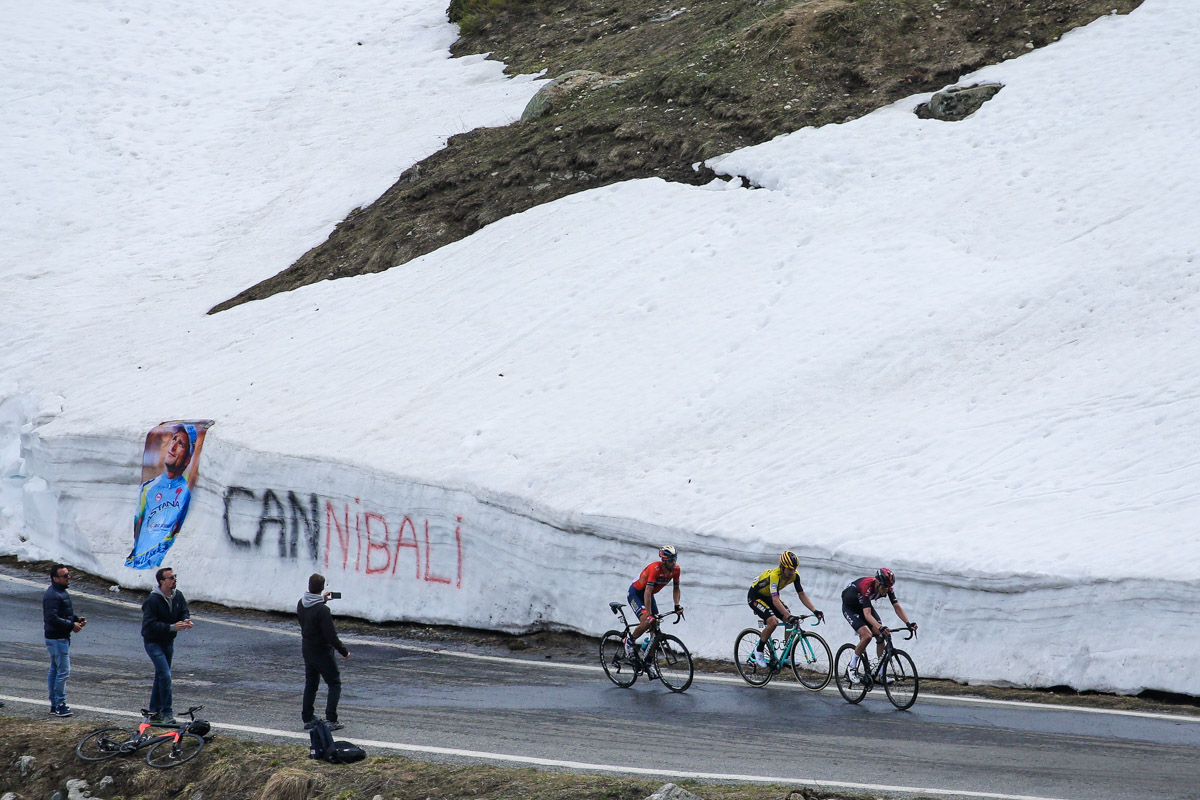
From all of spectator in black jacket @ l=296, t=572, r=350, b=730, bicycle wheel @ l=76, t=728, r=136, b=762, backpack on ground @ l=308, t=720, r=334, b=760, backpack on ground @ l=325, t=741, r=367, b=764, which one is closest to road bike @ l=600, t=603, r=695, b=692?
spectator in black jacket @ l=296, t=572, r=350, b=730

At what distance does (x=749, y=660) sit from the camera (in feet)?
41.6

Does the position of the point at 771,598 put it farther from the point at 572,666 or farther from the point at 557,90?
the point at 557,90

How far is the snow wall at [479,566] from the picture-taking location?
1195cm

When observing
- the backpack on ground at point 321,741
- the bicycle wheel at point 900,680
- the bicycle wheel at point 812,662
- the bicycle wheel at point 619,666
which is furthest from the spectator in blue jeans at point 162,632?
the bicycle wheel at point 900,680

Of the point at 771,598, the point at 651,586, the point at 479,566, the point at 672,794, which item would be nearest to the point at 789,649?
the point at 771,598

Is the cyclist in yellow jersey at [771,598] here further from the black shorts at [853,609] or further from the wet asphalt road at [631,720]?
the wet asphalt road at [631,720]

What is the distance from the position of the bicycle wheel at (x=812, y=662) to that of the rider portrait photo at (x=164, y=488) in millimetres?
11074

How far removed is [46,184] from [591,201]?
1597 cm

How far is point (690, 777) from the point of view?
9.06 m

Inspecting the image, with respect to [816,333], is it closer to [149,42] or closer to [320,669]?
[320,669]

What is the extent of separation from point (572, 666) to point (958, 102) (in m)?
14.9

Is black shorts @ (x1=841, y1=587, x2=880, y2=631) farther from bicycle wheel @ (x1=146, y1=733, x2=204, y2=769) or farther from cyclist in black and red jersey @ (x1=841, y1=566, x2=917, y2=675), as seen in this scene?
bicycle wheel @ (x1=146, y1=733, x2=204, y2=769)

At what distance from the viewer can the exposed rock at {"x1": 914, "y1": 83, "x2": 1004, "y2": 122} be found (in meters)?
21.8

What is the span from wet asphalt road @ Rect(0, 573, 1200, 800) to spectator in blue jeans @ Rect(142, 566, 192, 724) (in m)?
0.70
